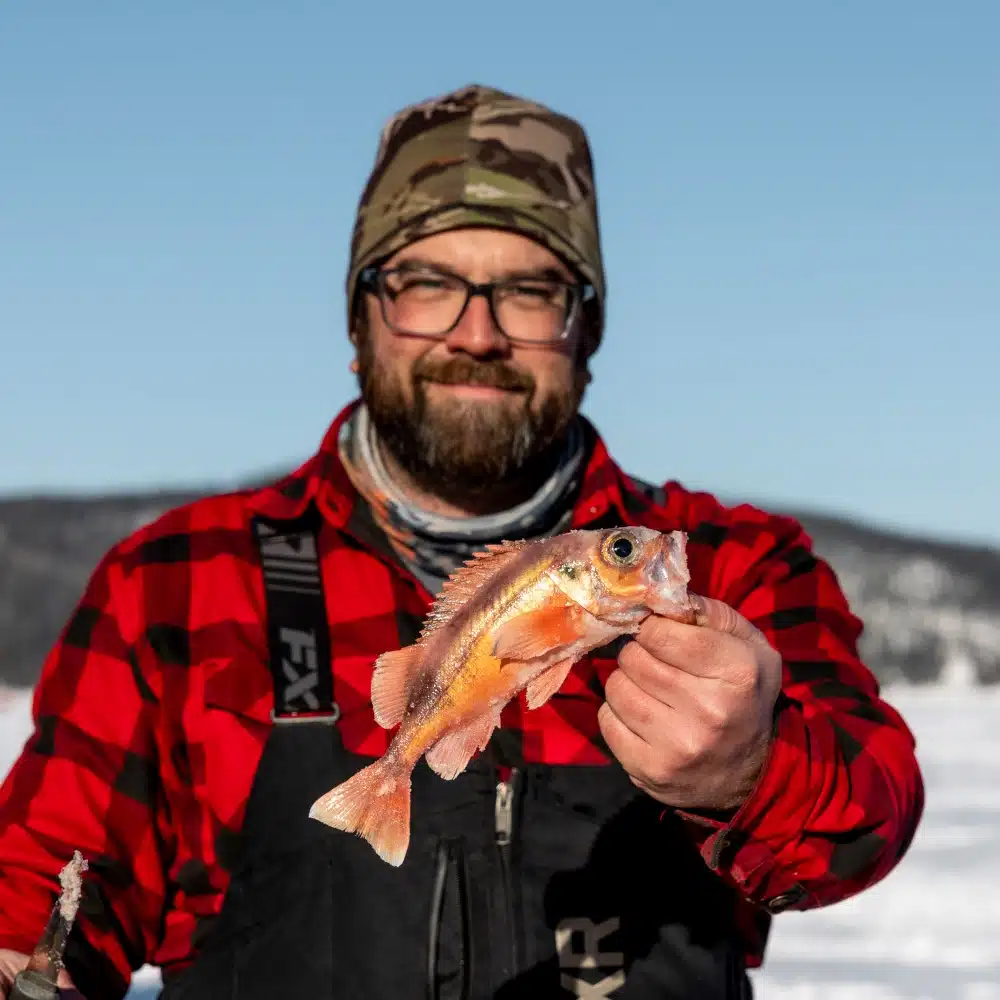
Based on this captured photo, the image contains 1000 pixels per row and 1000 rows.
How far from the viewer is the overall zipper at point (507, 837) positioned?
136 inches

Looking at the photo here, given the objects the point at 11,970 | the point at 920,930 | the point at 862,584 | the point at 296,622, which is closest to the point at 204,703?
the point at 296,622

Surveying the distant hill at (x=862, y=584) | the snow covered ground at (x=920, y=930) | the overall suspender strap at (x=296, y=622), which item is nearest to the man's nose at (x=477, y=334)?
the overall suspender strap at (x=296, y=622)

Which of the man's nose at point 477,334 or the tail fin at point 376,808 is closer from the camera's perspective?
the tail fin at point 376,808

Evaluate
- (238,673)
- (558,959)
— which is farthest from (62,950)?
(558,959)

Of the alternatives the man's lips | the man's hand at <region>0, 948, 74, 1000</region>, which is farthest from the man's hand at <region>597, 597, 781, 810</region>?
the man's hand at <region>0, 948, 74, 1000</region>

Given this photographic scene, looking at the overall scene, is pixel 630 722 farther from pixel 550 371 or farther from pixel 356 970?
pixel 550 371

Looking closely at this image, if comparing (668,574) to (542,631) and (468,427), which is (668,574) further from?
(468,427)

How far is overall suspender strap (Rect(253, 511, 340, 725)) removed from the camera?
146 inches

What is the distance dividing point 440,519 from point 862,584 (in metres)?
12.0

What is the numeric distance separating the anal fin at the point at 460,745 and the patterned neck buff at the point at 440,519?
114 centimetres

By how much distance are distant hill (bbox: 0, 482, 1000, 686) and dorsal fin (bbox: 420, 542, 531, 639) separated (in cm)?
1290

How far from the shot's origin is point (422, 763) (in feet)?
11.9

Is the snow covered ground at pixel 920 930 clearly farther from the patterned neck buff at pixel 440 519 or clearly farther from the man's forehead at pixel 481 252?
the man's forehead at pixel 481 252

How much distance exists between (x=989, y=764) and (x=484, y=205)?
9.17 meters
